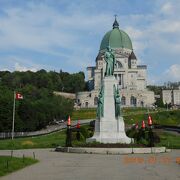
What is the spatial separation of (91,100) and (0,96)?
70647mm

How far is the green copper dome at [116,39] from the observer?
457 feet

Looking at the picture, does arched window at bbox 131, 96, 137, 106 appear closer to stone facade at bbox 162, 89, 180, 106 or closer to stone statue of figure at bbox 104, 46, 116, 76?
stone facade at bbox 162, 89, 180, 106

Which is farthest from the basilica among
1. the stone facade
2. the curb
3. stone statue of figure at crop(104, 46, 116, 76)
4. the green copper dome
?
the curb

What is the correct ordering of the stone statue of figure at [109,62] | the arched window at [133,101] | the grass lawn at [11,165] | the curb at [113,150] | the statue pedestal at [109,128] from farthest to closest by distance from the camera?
1. the arched window at [133,101]
2. the stone statue of figure at [109,62]
3. the statue pedestal at [109,128]
4. the curb at [113,150]
5. the grass lawn at [11,165]

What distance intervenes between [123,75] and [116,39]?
14.1 meters

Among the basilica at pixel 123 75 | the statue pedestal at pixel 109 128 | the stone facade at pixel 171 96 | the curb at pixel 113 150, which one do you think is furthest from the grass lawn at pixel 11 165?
the stone facade at pixel 171 96

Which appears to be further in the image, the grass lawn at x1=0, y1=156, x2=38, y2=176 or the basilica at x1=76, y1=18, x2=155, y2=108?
the basilica at x1=76, y1=18, x2=155, y2=108

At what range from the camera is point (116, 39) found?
5497 inches

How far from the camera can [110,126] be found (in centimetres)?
2778

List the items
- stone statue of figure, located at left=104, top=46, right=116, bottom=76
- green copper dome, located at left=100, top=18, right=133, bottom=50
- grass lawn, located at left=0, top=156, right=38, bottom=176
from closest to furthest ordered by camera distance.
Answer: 1. grass lawn, located at left=0, top=156, right=38, bottom=176
2. stone statue of figure, located at left=104, top=46, right=116, bottom=76
3. green copper dome, located at left=100, top=18, right=133, bottom=50

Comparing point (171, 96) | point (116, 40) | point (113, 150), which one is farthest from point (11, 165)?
point (171, 96)

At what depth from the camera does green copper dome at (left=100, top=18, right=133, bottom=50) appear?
13938 centimetres

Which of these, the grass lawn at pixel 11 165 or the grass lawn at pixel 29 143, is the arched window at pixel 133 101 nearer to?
the grass lawn at pixel 29 143

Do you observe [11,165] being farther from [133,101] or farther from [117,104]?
[133,101]
